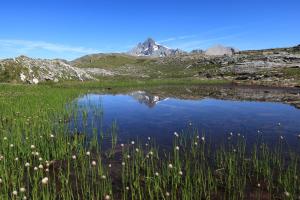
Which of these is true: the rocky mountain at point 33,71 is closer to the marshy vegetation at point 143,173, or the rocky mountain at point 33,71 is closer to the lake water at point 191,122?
the lake water at point 191,122

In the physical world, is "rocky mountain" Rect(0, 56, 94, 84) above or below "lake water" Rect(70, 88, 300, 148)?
above

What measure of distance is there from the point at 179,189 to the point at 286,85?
212ft

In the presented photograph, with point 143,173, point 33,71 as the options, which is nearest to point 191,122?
point 143,173

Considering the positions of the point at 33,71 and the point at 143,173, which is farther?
the point at 33,71

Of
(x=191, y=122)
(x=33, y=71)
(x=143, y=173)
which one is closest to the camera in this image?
(x=143, y=173)

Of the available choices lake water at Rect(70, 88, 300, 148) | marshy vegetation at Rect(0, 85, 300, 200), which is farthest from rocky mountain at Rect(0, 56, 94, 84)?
marshy vegetation at Rect(0, 85, 300, 200)

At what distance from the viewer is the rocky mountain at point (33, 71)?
2430 inches

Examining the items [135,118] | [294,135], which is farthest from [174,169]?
[135,118]

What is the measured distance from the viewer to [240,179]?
1171 centimetres

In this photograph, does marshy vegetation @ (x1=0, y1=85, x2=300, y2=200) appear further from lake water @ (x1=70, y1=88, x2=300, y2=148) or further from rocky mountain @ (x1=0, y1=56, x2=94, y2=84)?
rocky mountain @ (x1=0, y1=56, x2=94, y2=84)

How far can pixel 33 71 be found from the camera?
6619 centimetres

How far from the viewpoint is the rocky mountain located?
6172 cm

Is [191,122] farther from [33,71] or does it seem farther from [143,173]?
[33,71]

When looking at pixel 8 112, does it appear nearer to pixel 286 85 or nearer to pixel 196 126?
pixel 196 126
